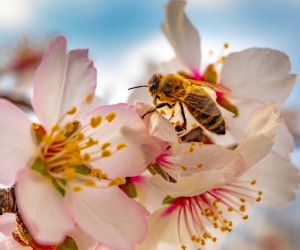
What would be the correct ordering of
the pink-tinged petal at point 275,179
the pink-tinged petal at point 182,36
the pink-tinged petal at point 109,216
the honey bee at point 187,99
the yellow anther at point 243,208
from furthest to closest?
the pink-tinged petal at point 182,36 < the pink-tinged petal at point 275,179 < the yellow anther at point 243,208 < the honey bee at point 187,99 < the pink-tinged petal at point 109,216

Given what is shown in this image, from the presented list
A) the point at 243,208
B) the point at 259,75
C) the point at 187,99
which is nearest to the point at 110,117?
the point at 187,99

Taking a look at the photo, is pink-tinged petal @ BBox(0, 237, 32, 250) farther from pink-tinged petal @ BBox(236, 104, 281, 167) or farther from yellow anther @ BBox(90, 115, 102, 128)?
pink-tinged petal @ BBox(236, 104, 281, 167)

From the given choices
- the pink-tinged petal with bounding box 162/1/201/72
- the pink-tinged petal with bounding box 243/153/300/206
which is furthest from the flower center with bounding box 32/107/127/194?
the pink-tinged petal with bounding box 162/1/201/72

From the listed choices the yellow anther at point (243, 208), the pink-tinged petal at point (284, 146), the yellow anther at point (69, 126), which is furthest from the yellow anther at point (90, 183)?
the pink-tinged petal at point (284, 146)

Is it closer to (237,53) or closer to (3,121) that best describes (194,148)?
(3,121)

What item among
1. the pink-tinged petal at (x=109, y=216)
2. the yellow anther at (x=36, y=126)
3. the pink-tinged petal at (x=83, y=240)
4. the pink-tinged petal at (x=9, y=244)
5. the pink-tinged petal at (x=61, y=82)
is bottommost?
the pink-tinged petal at (x=9, y=244)

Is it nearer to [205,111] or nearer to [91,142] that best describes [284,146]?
[205,111]

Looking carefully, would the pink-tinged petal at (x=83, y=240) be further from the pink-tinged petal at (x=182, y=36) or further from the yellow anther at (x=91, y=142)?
the pink-tinged petal at (x=182, y=36)
